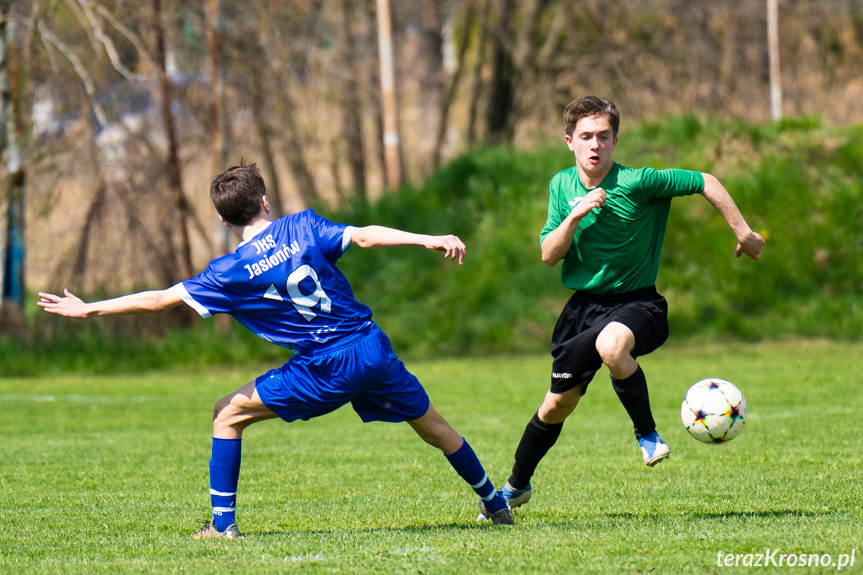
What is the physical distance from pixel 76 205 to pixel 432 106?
38.6 feet

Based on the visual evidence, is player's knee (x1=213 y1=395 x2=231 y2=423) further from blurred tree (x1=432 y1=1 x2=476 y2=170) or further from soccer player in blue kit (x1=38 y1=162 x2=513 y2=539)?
blurred tree (x1=432 y1=1 x2=476 y2=170)

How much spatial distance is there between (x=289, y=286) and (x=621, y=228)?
5.39 ft

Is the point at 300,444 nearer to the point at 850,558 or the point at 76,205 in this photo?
the point at 850,558

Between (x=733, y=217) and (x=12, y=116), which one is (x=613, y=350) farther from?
(x=12, y=116)

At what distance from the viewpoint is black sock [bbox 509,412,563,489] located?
5305 mm

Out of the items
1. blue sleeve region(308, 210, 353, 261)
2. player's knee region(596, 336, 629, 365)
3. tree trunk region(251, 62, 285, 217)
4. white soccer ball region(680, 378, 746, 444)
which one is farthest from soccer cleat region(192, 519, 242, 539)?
tree trunk region(251, 62, 285, 217)

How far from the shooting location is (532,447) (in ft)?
17.4

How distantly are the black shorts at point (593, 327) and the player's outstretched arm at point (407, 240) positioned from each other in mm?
879

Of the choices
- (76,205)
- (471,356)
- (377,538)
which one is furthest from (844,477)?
(76,205)

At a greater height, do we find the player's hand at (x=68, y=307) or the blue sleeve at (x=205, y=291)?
the blue sleeve at (x=205, y=291)

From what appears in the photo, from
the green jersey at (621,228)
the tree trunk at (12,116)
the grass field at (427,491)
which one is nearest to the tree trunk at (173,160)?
the tree trunk at (12,116)

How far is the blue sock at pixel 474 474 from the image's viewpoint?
16.3ft

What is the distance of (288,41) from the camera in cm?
2081

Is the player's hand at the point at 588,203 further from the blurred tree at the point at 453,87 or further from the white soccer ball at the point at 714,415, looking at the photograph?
the blurred tree at the point at 453,87
